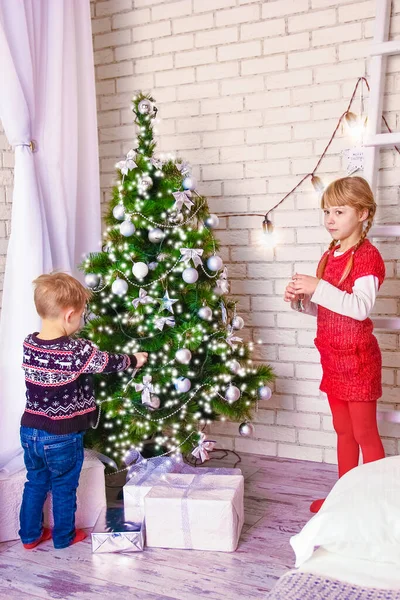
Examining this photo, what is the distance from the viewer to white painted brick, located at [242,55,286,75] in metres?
2.91

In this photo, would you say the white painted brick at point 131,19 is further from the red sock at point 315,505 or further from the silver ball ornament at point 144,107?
the red sock at point 315,505

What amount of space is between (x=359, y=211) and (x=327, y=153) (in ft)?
2.12

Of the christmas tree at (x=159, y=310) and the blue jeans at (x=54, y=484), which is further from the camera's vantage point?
the christmas tree at (x=159, y=310)

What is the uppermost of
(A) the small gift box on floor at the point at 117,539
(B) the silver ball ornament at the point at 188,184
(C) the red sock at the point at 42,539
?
(B) the silver ball ornament at the point at 188,184

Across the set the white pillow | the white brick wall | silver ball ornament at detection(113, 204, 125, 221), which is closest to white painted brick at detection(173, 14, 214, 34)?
the white brick wall

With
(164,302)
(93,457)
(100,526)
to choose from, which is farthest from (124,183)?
(100,526)

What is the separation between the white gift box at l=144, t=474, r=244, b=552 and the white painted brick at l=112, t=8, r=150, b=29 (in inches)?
87.1

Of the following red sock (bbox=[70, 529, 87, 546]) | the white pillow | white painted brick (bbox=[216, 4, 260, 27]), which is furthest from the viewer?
white painted brick (bbox=[216, 4, 260, 27])

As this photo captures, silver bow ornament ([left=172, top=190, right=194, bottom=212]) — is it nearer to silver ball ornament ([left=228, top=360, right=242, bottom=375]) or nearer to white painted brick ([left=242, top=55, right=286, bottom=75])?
silver ball ornament ([left=228, top=360, right=242, bottom=375])

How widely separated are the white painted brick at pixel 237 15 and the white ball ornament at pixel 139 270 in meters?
1.33

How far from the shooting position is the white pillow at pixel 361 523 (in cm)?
114

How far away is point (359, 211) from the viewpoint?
2295 millimetres

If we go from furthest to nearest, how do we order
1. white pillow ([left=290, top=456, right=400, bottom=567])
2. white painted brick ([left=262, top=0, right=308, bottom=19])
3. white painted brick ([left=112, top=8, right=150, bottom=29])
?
1. white painted brick ([left=112, top=8, right=150, bottom=29])
2. white painted brick ([left=262, top=0, right=308, bottom=19])
3. white pillow ([left=290, top=456, right=400, bottom=567])

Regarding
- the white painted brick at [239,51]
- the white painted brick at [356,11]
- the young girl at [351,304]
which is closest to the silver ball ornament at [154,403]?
the young girl at [351,304]
